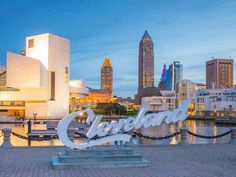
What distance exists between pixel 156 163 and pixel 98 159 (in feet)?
7.37

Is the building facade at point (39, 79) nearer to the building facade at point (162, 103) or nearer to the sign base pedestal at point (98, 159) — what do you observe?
the sign base pedestal at point (98, 159)

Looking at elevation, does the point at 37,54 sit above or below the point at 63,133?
above

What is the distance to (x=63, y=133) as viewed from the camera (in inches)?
536

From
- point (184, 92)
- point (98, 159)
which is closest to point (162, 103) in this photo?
point (184, 92)

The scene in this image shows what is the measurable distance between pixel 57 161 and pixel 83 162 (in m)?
0.92

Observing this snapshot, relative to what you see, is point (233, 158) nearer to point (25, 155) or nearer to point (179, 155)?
point (179, 155)

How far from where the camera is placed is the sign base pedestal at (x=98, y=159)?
13070mm

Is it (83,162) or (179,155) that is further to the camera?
(179,155)

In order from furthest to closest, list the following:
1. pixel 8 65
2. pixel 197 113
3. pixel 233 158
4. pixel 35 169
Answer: pixel 197 113 → pixel 8 65 → pixel 233 158 → pixel 35 169

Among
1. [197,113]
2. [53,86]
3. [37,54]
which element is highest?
[37,54]

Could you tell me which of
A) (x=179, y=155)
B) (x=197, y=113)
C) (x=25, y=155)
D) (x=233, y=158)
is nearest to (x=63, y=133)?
(x=25, y=155)

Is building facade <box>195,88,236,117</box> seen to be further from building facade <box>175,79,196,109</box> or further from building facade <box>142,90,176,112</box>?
building facade <box>142,90,176,112</box>

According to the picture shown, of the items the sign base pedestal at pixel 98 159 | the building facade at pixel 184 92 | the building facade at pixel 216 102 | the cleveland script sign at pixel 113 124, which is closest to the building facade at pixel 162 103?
the building facade at pixel 184 92

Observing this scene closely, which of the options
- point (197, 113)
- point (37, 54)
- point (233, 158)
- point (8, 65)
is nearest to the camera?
point (233, 158)
